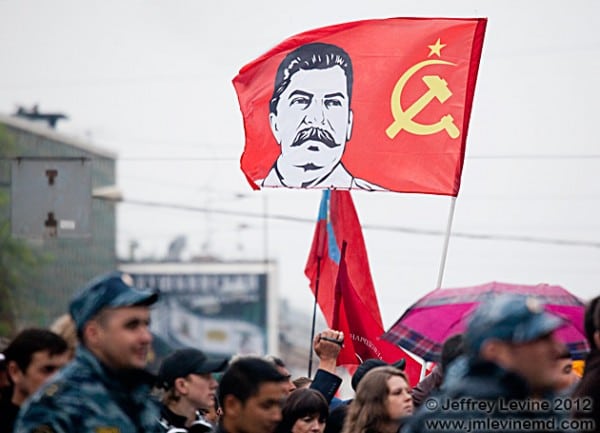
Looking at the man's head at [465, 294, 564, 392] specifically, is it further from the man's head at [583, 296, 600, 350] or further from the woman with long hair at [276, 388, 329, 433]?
the woman with long hair at [276, 388, 329, 433]

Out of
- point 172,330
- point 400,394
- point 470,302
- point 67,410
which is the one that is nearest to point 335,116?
point 470,302

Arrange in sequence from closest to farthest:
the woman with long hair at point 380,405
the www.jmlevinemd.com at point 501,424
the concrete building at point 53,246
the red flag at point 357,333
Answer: the www.jmlevinemd.com at point 501,424 → the woman with long hair at point 380,405 → the red flag at point 357,333 → the concrete building at point 53,246

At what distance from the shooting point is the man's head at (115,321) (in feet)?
20.4

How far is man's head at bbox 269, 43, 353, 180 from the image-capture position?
12.8 m

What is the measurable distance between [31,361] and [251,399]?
1257mm

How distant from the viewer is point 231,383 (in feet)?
22.4

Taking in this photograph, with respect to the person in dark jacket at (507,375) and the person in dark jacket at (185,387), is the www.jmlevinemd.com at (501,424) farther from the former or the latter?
the person in dark jacket at (185,387)

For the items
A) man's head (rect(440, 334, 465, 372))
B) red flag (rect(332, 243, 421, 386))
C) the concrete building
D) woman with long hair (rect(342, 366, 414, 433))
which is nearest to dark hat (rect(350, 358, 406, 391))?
man's head (rect(440, 334, 465, 372))

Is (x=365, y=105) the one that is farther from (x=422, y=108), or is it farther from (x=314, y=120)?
(x=422, y=108)

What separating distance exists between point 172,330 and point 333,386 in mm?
107995

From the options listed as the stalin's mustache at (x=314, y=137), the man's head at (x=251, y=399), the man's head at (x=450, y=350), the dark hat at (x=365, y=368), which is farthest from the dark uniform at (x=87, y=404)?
the stalin's mustache at (x=314, y=137)

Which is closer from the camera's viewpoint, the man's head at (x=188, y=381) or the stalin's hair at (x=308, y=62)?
the man's head at (x=188, y=381)

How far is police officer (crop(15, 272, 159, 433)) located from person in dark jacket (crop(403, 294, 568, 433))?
120 cm

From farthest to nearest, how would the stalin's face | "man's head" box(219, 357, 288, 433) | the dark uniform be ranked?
the stalin's face → "man's head" box(219, 357, 288, 433) → the dark uniform
